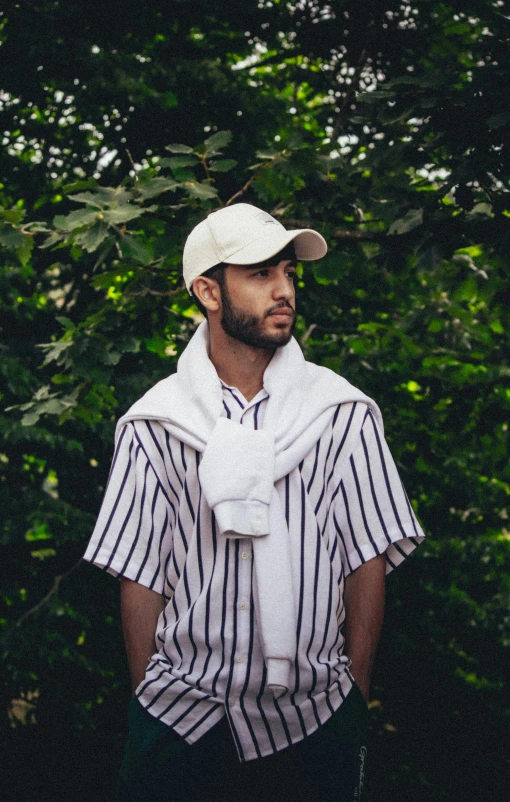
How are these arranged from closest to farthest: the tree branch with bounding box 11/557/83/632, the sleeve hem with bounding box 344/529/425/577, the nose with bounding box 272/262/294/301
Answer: the sleeve hem with bounding box 344/529/425/577
the nose with bounding box 272/262/294/301
the tree branch with bounding box 11/557/83/632

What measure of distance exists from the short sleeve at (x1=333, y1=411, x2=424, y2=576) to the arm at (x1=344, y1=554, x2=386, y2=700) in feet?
0.11

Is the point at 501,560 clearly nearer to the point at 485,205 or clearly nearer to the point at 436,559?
the point at 436,559

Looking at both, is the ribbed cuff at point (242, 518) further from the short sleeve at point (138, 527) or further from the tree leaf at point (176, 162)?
the tree leaf at point (176, 162)

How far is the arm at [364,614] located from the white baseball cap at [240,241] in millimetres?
793

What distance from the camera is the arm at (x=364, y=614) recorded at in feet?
5.78

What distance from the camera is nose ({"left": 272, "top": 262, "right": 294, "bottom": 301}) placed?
1847 mm

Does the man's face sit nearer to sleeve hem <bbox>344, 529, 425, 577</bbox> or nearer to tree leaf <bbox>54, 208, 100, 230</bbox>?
sleeve hem <bbox>344, 529, 425, 577</bbox>

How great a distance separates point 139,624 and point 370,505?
62cm

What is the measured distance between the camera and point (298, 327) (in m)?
4.11

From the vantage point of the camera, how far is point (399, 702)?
452 cm

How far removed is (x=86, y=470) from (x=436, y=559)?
2.21 m

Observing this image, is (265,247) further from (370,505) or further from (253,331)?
(370,505)

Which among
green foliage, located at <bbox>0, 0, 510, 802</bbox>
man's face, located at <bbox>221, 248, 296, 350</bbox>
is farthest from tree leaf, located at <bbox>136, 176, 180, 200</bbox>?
man's face, located at <bbox>221, 248, 296, 350</bbox>

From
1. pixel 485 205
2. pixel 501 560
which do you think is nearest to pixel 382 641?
pixel 501 560
